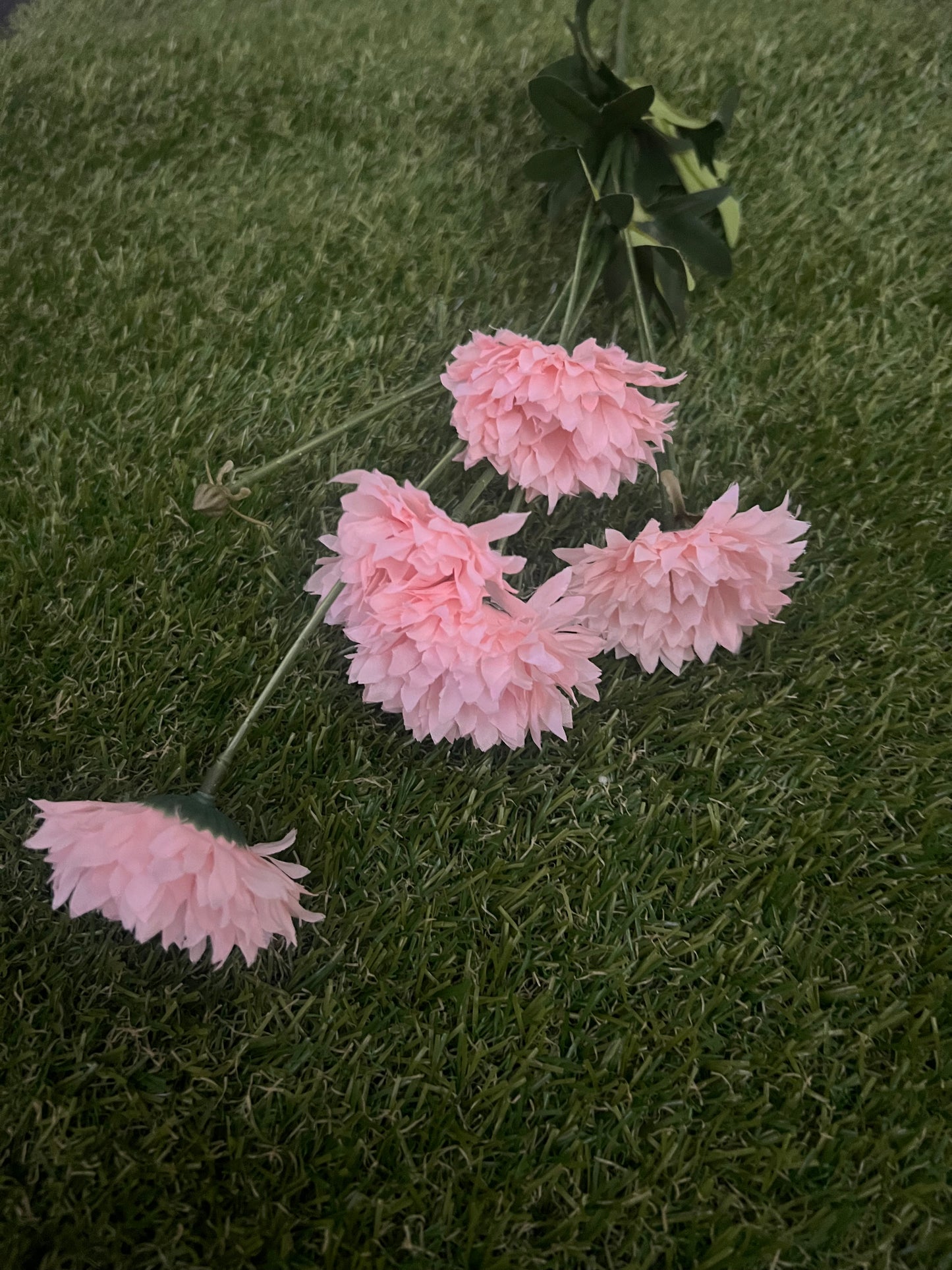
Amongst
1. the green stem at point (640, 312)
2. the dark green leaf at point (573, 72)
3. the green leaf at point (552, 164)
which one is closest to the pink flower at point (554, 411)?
the green stem at point (640, 312)

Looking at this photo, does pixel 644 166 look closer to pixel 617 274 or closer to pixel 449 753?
pixel 617 274

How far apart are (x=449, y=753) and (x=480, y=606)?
219 mm

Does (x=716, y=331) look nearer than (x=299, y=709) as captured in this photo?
No

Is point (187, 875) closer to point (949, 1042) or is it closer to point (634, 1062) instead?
point (634, 1062)

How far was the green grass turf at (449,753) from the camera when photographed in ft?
1.88

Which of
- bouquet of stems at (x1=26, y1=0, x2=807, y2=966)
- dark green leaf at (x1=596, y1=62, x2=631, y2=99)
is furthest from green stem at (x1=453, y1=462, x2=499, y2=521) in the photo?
dark green leaf at (x1=596, y1=62, x2=631, y2=99)

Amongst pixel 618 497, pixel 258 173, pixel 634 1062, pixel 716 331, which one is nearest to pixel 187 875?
pixel 634 1062

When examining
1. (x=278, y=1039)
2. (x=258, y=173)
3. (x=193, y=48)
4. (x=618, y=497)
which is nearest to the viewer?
(x=278, y=1039)

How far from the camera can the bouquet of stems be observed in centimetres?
50

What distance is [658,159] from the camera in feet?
2.88

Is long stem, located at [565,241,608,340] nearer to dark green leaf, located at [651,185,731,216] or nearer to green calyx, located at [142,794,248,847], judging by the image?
dark green leaf, located at [651,185,731,216]

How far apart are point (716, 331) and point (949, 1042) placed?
70 centimetres

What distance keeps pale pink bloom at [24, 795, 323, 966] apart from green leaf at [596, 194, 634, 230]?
63cm

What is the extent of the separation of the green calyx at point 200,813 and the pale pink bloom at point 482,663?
115 mm
